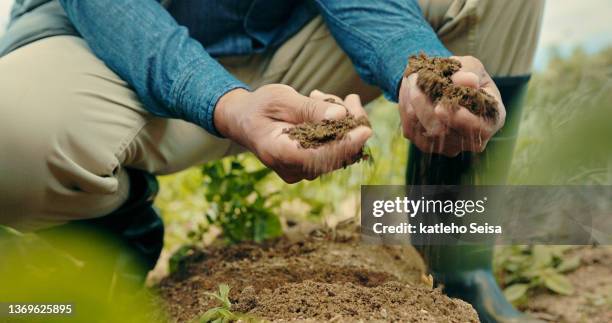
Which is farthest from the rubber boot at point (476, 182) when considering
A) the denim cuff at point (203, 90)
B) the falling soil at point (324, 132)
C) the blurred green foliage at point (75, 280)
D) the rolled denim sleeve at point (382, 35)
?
the blurred green foliage at point (75, 280)

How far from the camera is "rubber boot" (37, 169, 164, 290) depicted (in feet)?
4.55

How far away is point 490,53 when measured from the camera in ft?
3.90

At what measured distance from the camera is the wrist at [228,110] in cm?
104

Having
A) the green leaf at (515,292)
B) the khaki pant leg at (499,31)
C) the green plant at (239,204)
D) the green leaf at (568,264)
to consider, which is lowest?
the green plant at (239,204)

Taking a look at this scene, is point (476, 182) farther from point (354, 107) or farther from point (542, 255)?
point (542, 255)

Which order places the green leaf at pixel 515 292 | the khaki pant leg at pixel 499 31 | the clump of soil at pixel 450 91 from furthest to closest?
the green leaf at pixel 515 292, the khaki pant leg at pixel 499 31, the clump of soil at pixel 450 91

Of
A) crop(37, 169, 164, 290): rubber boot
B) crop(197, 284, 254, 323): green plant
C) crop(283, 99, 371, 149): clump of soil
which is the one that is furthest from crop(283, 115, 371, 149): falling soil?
crop(37, 169, 164, 290): rubber boot

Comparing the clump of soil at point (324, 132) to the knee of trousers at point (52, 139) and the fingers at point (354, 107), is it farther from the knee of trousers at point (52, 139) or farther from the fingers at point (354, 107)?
the knee of trousers at point (52, 139)

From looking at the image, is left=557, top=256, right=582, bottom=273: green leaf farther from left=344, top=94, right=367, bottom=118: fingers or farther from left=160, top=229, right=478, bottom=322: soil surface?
left=344, top=94, right=367, bottom=118: fingers

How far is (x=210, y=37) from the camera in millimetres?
1320

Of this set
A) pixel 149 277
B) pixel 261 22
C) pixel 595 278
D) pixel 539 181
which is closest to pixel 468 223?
pixel 539 181

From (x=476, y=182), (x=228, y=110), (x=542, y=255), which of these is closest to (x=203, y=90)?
(x=228, y=110)

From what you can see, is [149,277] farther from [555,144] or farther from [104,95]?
[555,144]

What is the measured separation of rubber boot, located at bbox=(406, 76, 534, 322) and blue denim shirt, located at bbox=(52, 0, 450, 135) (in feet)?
0.49
